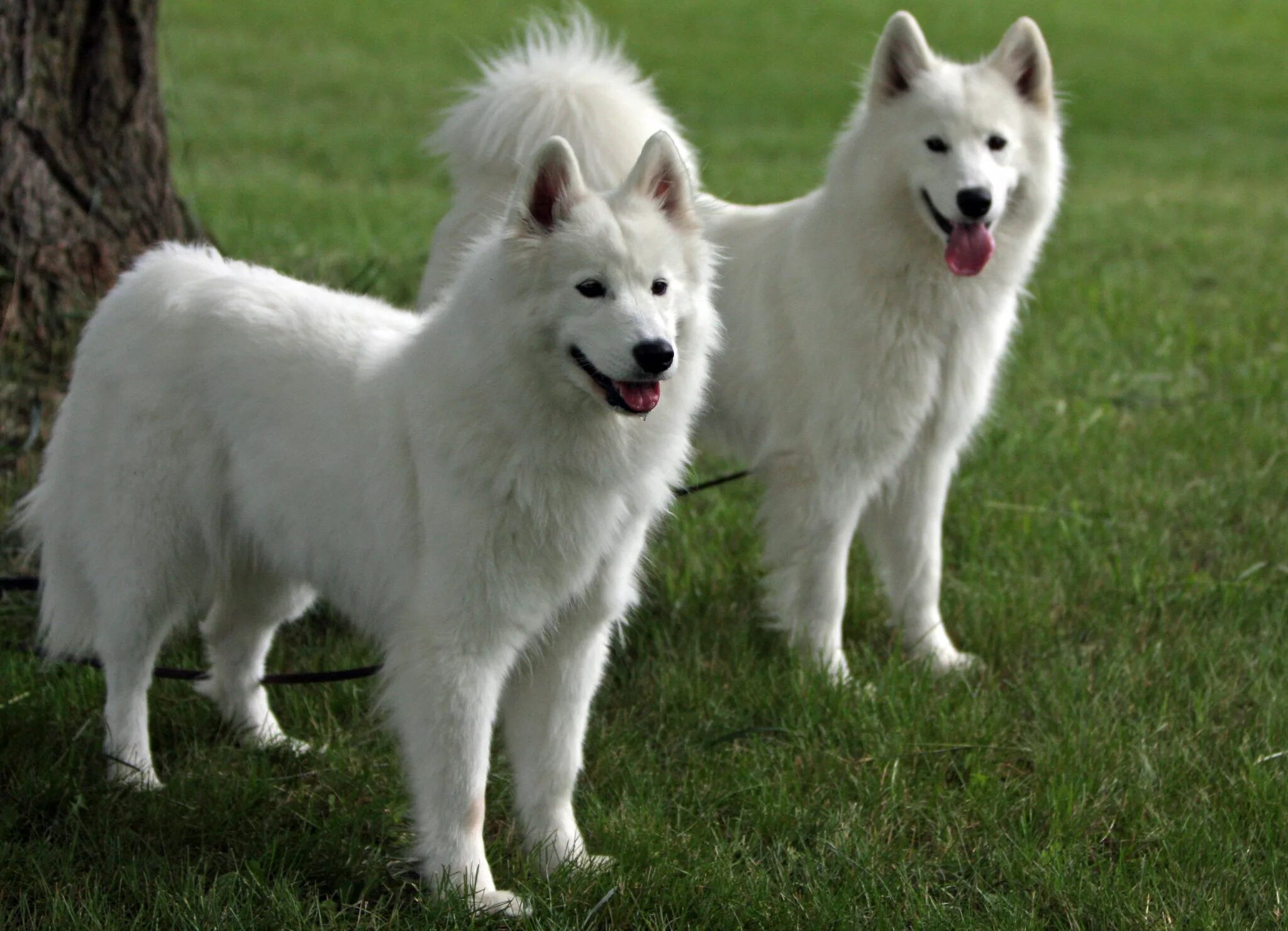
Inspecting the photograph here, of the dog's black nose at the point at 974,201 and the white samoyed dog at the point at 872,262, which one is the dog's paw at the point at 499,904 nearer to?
the white samoyed dog at the point at 872,262

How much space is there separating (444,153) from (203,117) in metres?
10.4

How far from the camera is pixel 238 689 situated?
12.1 feet

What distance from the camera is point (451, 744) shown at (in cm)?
287

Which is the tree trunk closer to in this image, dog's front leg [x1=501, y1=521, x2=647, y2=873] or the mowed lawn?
the mowed lawn

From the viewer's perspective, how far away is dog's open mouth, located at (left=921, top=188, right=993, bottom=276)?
3879mm

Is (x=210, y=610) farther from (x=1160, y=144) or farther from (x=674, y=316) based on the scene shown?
(x=1160, y=144)

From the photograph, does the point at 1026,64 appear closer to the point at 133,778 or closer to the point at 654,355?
the point at 654,355

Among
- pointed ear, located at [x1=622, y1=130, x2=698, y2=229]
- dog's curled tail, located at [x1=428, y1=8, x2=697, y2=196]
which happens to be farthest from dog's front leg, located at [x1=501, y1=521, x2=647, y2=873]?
dog's curled tail, located at [x1=428, y1=8, x2=697, y2=196]

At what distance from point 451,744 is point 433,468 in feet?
1.94

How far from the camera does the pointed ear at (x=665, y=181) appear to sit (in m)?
2.80

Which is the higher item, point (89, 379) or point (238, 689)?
point (89, 379)

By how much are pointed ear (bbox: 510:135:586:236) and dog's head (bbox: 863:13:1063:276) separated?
150 cm

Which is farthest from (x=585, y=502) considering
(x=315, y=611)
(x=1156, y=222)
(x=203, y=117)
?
(x=203, y=117)

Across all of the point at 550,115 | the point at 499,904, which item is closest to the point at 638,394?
the point at 499,904
